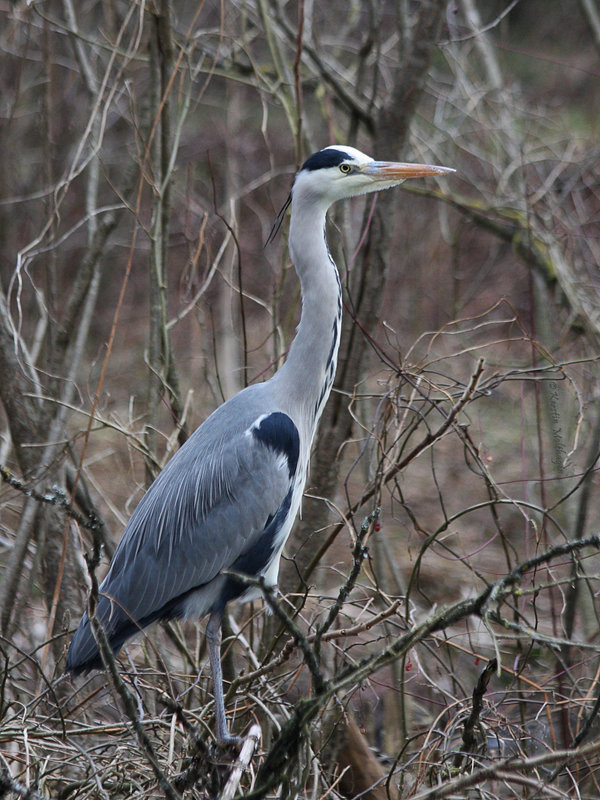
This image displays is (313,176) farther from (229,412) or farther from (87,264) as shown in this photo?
(87,264)

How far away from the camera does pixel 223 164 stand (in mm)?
11008

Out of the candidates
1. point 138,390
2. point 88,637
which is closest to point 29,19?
point 88,637

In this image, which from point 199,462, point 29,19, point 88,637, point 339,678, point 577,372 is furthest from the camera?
point 577,372

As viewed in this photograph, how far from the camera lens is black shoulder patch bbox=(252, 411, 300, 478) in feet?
11.4

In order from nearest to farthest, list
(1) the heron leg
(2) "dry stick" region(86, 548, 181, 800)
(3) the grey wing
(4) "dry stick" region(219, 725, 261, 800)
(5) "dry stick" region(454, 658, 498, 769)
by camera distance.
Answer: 1. (2) "dry stick" region(86, 548, 181, 800)
2. (5) "dry stick" region(454, 658, 498, 769)
3. (4) "dry stick" region(219, 725, 261, 800)
4. (1) the heron leg
5. (3) the grey wing

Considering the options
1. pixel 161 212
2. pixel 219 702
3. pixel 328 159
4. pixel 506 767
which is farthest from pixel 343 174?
pixel 506 767

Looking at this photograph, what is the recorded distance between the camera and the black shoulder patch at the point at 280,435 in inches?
137

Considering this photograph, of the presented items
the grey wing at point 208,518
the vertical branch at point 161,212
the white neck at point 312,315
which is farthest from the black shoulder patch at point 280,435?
the vertical branch at point 161,212

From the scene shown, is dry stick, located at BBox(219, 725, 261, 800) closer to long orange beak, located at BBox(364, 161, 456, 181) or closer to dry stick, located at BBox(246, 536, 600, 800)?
dry stick, located at BBox(246, 536, 600, 800)

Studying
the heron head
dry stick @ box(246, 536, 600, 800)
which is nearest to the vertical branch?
the heron head

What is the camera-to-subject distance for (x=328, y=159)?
11.4ft

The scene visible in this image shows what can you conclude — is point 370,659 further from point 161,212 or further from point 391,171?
point 161,212

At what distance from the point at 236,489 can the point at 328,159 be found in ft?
4.08

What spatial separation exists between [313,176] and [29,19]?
2145 millimetres
